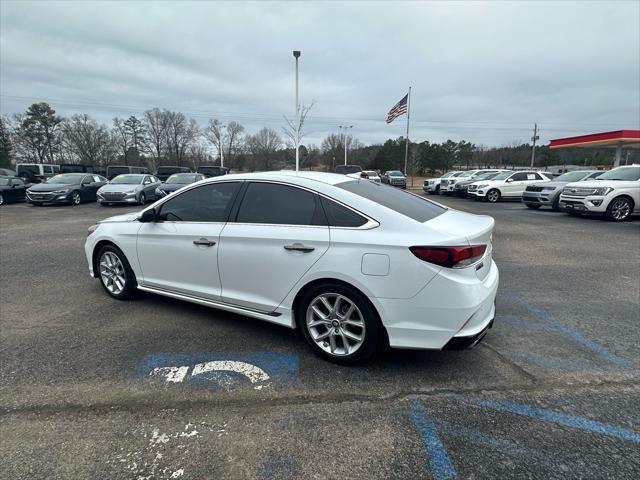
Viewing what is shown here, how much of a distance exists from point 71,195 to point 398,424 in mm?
18791

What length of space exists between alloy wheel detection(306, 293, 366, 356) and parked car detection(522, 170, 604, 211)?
14412 millimetres

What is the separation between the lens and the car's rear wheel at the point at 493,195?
63.7 ft

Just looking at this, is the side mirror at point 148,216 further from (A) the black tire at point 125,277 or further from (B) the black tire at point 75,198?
(B) the black tire at point 75,198

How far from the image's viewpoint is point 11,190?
57.8 feet

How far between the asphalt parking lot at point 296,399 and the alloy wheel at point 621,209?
349 inches

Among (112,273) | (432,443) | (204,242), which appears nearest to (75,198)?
(112,273)

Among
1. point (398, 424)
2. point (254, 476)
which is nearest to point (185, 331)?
point (254, 476)

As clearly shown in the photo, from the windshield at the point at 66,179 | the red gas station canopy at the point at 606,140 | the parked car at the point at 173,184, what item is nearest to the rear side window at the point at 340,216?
the parked car at the point at 173,184

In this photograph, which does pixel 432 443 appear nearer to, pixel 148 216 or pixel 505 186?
pixel 148 216

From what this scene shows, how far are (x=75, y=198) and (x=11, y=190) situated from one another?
383cm

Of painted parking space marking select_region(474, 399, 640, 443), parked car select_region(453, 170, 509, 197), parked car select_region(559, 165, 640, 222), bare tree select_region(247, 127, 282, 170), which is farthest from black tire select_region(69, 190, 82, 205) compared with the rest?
bare tree select_region(247, 127, 282, 170)

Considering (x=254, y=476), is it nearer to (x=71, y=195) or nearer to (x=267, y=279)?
(x=267, y=279)

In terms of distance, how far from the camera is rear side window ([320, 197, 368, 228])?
9.59ft

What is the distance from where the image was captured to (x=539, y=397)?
105 inches
